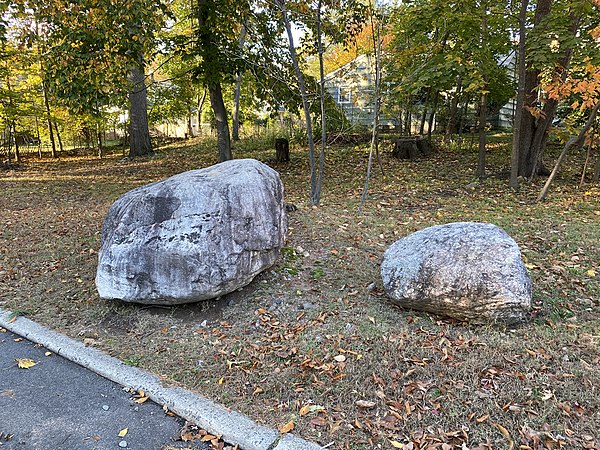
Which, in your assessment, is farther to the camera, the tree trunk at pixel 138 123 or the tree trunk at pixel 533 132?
the tree trunk at pixel 138 123

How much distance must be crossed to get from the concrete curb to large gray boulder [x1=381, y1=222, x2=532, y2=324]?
1572 millimetres

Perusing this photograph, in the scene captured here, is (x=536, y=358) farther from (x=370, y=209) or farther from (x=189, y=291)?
(x=370, y=209)

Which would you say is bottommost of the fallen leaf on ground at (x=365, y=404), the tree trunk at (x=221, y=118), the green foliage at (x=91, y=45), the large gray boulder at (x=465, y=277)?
the fallen leaf on ground at (x=365, y=404)

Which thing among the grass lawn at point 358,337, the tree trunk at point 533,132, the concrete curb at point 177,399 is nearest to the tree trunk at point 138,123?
the grass lawn at point 358,337

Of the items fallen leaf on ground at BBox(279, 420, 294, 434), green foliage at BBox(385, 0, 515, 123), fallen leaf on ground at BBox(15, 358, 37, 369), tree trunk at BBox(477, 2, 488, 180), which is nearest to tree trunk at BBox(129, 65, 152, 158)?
green foliage at BBox(385, 0, 515, 123)

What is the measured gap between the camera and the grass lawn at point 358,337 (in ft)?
7.54

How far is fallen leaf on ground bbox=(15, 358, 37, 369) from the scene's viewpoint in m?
2.95

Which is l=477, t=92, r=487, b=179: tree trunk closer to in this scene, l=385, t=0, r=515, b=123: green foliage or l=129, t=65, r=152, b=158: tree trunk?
l=385, t=0, r=515, b=123: green foliage

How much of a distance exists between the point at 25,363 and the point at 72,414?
822 millimetres

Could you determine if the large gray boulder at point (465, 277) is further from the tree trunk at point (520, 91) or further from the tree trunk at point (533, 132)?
the tree trunk at point (533, 132)

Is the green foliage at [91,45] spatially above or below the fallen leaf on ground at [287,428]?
above

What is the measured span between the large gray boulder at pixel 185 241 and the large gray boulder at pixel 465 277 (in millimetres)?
1291

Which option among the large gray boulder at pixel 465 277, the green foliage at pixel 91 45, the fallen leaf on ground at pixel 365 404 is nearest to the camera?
the fallen leaf on ground at pixel 365 404

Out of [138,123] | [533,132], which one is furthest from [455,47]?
[138,123]
